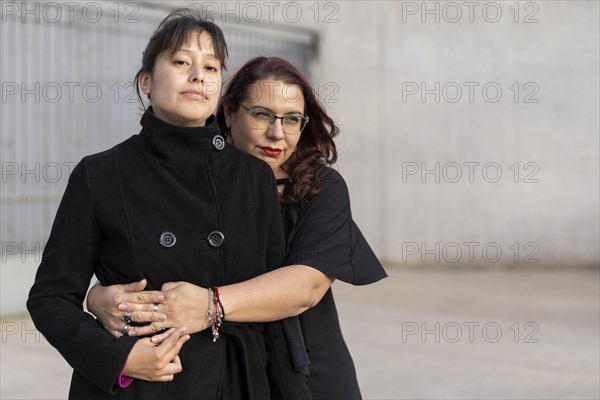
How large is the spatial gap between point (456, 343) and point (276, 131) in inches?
158

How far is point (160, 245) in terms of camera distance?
149 cm

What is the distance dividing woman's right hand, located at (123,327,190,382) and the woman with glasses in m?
0.02

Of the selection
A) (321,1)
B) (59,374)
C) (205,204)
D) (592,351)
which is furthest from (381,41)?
(205,204)

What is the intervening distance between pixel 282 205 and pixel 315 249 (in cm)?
17

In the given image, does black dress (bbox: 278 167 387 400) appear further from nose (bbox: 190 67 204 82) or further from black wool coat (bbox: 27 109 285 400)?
nose (bbox: 190 67 204 82)

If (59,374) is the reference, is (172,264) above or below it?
above

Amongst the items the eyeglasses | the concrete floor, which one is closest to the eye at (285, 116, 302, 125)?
the eyeglasses

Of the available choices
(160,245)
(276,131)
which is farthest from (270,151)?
(160,245)

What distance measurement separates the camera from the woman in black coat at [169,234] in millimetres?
1443

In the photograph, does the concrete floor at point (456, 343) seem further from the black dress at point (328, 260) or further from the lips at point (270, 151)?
the lips at point (270, 151)

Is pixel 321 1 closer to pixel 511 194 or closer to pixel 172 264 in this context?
pixel 511 194

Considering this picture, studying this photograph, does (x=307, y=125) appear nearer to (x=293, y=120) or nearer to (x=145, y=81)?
(x=293, y=120)

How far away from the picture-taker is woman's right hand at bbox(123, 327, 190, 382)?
1.41 meters

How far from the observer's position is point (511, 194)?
31.3ft
